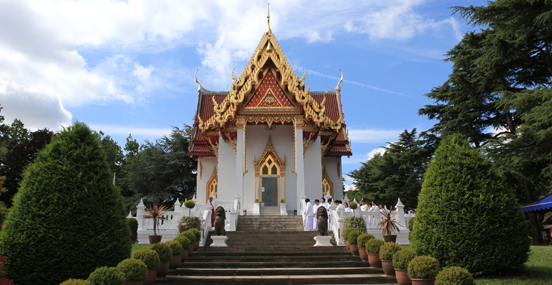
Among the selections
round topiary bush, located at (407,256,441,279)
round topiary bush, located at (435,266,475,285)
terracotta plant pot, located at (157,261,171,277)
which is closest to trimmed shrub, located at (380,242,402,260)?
round topiary bush, located at (407,256,441,279)

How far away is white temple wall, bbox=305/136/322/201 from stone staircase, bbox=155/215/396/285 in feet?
21.1

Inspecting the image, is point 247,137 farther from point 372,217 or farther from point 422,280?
point 422,280

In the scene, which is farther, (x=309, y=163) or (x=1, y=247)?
(x=309, y=163)

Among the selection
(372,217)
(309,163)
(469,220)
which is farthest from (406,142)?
(469,220)

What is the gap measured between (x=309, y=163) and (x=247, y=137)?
3244mm

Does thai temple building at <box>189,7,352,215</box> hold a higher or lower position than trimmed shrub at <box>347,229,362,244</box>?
higher

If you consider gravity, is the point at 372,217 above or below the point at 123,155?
below

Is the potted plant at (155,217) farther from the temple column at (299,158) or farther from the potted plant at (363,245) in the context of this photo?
the potted plant at (363,245)

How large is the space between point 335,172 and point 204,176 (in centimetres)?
742

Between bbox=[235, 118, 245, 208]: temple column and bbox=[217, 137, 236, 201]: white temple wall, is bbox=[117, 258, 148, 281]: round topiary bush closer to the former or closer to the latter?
bbox=[235, 118, 245, 208]: temple column

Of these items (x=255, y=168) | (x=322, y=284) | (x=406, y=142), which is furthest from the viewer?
(x=406, y=142)

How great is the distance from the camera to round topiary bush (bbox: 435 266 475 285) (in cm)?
637

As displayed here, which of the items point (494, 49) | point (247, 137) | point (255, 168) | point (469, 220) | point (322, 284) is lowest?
point (322, 284)

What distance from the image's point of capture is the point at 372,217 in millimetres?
13672
